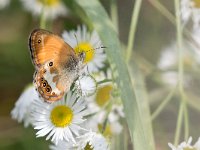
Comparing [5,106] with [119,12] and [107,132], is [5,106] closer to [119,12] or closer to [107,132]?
[119,12]

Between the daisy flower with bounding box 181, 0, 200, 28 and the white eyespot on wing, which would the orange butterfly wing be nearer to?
the white eyespot on wing

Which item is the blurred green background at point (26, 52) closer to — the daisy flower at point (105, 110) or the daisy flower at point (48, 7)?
the daisy flower at point (48, 7)

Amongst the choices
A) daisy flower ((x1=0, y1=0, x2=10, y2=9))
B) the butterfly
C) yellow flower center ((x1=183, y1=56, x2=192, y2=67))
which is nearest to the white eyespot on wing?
the butterfly

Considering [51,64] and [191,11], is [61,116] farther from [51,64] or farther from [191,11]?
[191,11]

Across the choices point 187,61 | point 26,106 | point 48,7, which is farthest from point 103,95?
point 48,7

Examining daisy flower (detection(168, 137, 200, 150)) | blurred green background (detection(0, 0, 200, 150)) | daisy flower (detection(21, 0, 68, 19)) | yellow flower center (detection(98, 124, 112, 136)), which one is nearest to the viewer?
daisy flower (detection(168, 137, 200, 150))

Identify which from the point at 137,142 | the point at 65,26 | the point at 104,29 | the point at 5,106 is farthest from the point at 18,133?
the point at 137,142
